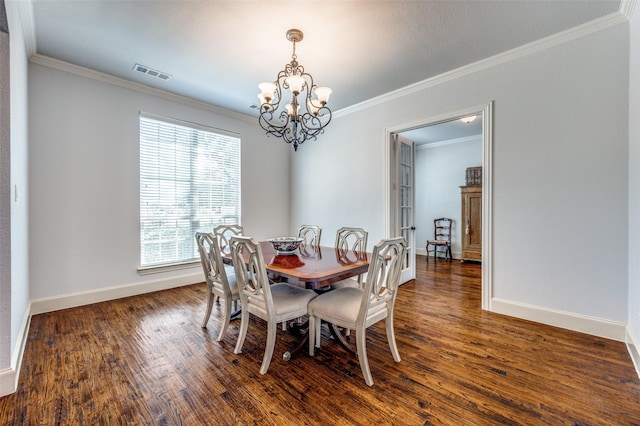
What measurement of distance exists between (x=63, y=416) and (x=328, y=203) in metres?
3.89

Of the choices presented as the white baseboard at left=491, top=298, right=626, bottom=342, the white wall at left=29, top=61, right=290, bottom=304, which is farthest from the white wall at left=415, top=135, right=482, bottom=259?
the white wall at left=29, top=61, right=290, bottom=304

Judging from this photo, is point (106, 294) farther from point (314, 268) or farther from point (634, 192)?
point (634, 192)

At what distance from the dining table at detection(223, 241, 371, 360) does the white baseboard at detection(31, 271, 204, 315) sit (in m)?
1.94

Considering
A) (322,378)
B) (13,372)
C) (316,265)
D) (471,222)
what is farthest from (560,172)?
(13,372)

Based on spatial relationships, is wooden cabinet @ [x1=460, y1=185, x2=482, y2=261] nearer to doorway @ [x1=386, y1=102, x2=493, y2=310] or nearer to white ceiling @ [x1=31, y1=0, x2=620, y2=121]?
doorway @ [x1=386, y1=102, x2=493, y2=310]

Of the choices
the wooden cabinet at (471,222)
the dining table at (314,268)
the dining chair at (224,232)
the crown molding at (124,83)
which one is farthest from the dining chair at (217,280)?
the wooden cabinet at (471,222)

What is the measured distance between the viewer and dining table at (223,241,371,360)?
1.87 meters

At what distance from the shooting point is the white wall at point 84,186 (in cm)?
303

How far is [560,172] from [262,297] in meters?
2.96

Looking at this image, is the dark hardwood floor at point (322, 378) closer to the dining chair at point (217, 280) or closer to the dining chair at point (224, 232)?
the dining chair at point (217, 280)

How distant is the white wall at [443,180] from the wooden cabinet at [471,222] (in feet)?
1.23

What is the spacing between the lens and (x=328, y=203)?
15.9 feet

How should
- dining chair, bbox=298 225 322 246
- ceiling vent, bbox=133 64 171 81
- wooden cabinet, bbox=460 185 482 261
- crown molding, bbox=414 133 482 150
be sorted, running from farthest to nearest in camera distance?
crown molding, bbox=414 133 482 150, wooden cabinet, bbox=460 185 482 261, dining chair, bbox=298 225 322 246, ceiling vent, bbox=133 64 171 81

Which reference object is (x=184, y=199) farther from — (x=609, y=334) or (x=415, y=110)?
(x=609, y=334)
